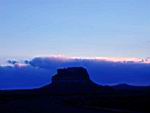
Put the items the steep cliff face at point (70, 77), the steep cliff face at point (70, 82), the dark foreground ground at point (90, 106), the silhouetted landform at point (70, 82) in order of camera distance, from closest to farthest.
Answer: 1. the dark foreground ground at point (90, 106)
2. the silhouetted landform at point (70, 82)
3. the steep cliff face at point (70, 82)
4. the steep cliff face at point (70, 77)

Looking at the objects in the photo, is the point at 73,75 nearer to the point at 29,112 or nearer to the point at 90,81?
the point at 90,81

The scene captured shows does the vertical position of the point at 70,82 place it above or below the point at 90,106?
below

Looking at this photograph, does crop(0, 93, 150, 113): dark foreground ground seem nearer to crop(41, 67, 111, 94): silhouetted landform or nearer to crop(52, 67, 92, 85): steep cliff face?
crop(41, 67, 111, 94): silhouetted landform

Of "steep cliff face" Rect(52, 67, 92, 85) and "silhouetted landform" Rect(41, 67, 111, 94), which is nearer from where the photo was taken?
"silhouetted landform" Rect(41, 67, 111, 94)

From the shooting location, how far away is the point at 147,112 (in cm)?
3672

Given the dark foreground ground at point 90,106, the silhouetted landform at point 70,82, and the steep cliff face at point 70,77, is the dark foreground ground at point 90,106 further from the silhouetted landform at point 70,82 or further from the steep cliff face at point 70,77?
the steep cliff face at point 70,77

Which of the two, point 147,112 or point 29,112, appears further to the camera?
point 29,112

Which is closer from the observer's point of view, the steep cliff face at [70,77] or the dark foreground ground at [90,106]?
the dark foreground ground at [90,106]

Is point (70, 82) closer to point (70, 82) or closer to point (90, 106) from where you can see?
point (70, 82)

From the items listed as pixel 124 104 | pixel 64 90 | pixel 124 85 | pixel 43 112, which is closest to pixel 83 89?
pixel 64 90

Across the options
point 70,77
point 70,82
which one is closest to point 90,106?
point 70,82

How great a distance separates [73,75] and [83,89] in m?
7.60

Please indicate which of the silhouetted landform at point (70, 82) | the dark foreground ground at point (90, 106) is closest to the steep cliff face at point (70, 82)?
the silhouetted landform at point (70, 82)

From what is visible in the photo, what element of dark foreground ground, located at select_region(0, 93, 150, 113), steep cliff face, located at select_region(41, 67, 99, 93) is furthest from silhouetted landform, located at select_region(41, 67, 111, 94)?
dark foreground ground, located at select_region(0, 93, 150, 113)
